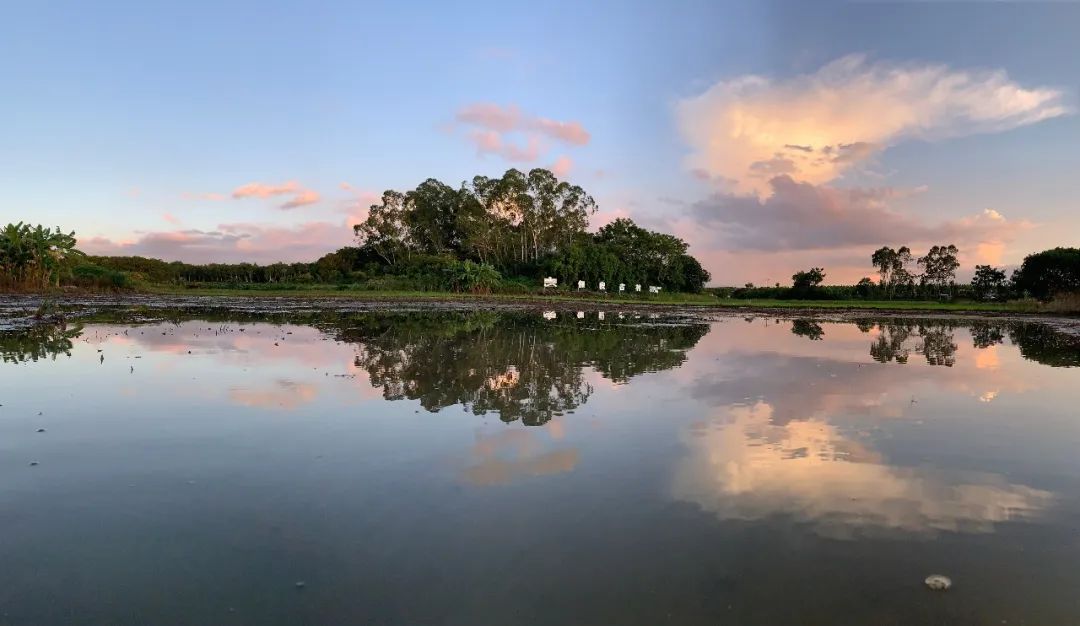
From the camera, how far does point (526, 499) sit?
5.06m

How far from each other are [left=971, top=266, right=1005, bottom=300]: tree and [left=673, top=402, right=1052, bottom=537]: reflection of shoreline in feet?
215

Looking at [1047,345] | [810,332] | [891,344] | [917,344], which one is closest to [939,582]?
[891,344]

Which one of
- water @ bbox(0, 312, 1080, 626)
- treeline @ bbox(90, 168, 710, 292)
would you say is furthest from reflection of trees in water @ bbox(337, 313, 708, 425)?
treeline @ bbox(90, 168, 710, 292)

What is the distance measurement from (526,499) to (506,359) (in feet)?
28.8

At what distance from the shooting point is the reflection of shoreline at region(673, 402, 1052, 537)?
191 inches

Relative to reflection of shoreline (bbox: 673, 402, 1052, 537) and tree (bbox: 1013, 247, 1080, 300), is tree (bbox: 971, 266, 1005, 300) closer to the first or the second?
tree (bbox: 1013, 247, 1080, 300)

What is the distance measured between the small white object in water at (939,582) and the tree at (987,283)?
6821cm

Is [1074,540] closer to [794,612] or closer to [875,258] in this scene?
[794,612]

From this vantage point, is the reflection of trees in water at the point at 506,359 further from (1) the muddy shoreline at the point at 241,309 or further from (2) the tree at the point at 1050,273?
(2) the tree at the point at 1050,273

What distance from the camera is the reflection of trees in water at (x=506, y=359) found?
9297mm

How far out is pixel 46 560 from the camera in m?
3.86

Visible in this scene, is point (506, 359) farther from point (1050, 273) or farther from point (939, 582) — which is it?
point (1050, 273)

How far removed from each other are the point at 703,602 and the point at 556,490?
1.97 metres

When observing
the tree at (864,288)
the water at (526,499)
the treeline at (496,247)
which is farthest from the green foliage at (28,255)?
the tree at (864,288)
